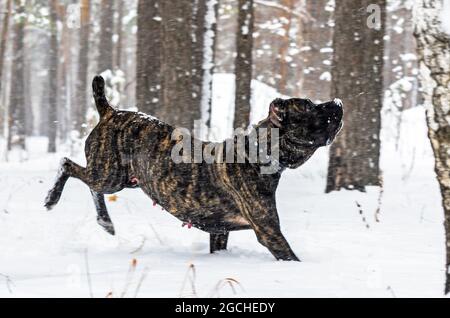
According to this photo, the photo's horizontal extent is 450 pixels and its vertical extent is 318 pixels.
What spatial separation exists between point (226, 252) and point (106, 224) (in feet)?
3.94

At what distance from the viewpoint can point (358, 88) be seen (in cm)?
811

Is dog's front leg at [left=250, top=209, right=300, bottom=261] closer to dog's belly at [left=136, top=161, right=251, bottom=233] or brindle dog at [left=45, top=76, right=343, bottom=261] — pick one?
brindle dog at [left=45, top=76, right=343, bottom=261]

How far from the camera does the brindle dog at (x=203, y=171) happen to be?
4.32 meters

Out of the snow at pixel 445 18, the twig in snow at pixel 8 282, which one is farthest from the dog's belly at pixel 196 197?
the snow at pixel 445 18

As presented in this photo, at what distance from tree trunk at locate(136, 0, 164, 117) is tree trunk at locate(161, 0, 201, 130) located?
2.57 ft

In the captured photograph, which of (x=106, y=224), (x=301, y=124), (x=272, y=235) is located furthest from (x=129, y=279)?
(x=106, y=224)

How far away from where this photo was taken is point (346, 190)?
813 centimetres

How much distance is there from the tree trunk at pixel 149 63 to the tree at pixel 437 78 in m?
6.12

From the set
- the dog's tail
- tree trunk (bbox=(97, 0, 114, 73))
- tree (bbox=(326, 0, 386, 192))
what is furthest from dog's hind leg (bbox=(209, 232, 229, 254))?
tree trunk (bbox=(97, 0, 114, 73))

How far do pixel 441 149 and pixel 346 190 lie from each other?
A: 4856 millimetres

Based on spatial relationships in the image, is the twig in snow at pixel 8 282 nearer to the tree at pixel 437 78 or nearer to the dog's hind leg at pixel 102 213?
the dog's hind leg at pixel 102 213
